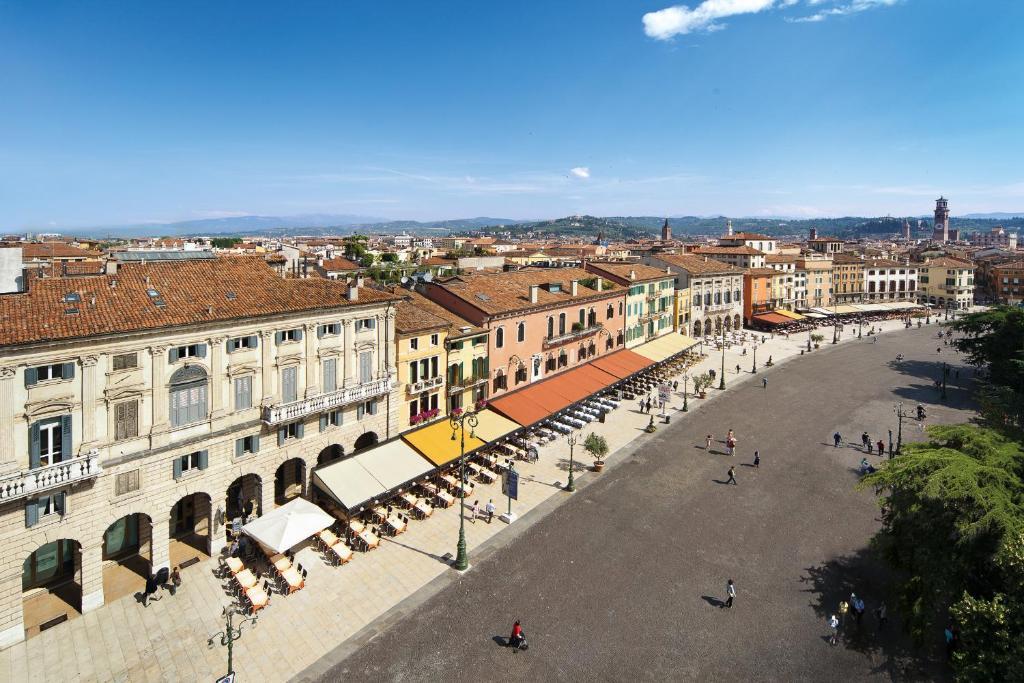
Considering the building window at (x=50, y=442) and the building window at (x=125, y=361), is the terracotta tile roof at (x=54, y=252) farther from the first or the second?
the building window at (x=50, y=442)

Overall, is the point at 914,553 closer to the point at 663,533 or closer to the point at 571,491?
the point at 663,533

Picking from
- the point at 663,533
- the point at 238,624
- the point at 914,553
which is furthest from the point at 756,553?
the point at 238,624

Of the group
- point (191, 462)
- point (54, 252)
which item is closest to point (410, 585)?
point (191, 462)

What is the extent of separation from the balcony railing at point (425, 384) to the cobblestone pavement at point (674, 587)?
11.9 meters

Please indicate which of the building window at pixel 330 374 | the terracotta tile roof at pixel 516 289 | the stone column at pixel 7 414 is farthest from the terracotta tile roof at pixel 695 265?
the stone column at pixel 7 414

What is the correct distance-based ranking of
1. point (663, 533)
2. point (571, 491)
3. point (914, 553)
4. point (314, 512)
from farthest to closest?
point (571, 491)
point (663, 533)
point (314, 512)
point (914, 553)

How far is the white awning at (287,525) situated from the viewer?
27188 mm

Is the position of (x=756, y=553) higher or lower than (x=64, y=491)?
lower

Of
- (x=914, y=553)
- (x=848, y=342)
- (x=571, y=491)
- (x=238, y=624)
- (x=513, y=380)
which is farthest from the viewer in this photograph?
(x=848, y=342)

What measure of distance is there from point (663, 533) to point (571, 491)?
6993 millimetres

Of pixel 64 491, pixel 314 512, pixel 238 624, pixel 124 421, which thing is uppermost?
pixel 124 421

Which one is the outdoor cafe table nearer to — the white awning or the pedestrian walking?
the white awning

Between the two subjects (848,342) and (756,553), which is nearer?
(756,553)

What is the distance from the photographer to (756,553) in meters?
29.4
